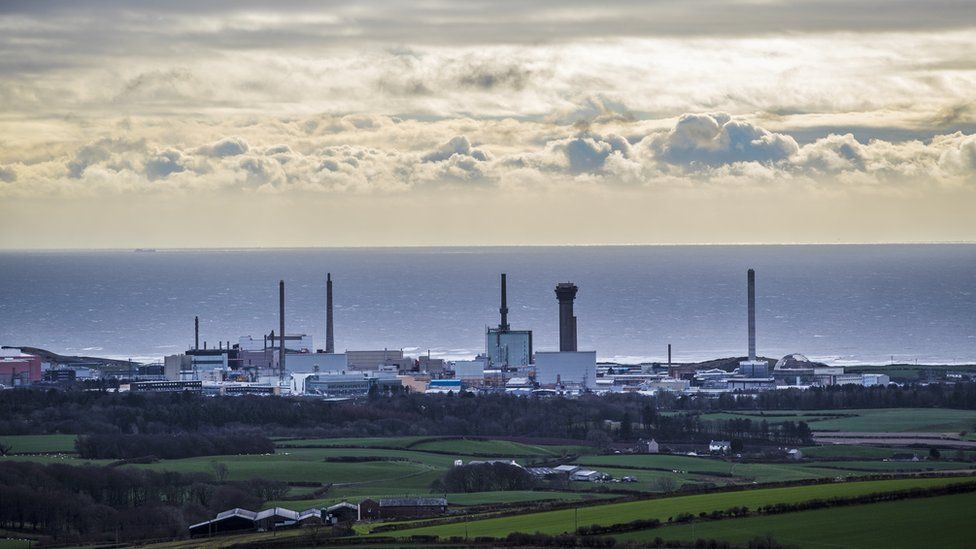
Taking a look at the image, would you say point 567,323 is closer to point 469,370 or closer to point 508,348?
point 508,348

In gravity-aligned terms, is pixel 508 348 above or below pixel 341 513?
above

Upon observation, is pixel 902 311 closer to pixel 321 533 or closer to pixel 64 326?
pixel 64 326

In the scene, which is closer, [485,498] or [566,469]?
[485,498]

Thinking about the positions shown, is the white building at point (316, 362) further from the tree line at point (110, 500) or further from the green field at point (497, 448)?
the tree line at point (110, 500)

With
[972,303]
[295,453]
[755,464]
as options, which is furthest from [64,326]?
[755,464]

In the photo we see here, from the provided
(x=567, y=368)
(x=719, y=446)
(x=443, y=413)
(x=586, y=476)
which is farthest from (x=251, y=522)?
(x=567, y=368)

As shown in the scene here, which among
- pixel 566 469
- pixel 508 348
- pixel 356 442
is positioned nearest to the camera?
pixel 566 469
